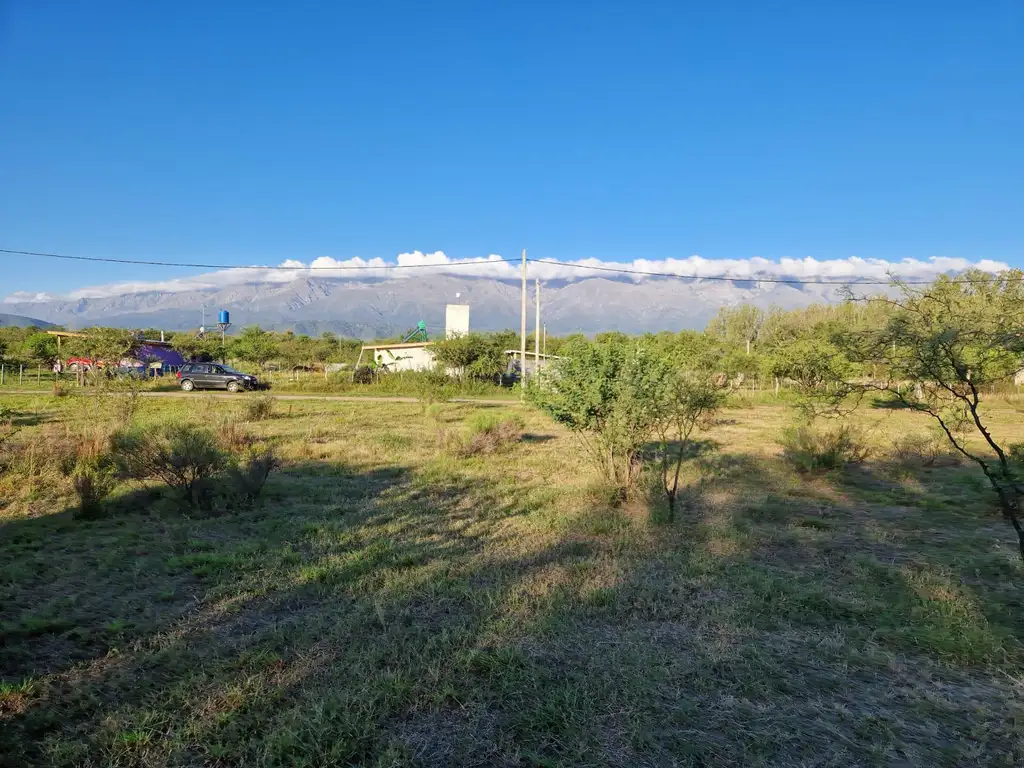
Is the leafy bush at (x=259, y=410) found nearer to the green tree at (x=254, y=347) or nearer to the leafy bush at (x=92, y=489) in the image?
the leafy bush at (x=92, y=489)

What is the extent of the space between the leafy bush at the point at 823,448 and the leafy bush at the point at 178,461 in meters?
10.4

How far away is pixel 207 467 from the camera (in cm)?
786

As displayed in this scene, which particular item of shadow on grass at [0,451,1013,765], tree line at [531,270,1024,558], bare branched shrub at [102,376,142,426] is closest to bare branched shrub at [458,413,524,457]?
tree line at [531,270,1024,558]

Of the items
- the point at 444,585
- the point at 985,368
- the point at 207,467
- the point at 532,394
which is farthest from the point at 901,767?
the point at 207,467

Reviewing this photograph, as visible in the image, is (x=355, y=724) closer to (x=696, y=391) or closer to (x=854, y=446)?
(x=696, y=391)

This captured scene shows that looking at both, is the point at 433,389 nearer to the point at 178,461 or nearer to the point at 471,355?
the point at 471,355

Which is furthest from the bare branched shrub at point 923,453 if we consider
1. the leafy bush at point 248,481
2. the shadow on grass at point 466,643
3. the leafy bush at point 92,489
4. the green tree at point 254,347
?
the green tree at point 254,347

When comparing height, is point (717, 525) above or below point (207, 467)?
below

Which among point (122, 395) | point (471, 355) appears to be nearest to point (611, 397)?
point (122, 395)

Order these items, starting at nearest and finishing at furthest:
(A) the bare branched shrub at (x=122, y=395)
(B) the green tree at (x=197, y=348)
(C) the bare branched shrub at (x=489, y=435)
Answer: (A) the bare branched shrub at (x=122, y=395)
(C) the bare branched shrub at (x=489, y=435)
(B) the green tree at (x=197, y=348)

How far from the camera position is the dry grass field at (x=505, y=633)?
9.61 ft

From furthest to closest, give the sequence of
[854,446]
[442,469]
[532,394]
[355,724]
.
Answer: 1. [854,446]
2. [442,469]
3. [532,394]
4. [355,724]

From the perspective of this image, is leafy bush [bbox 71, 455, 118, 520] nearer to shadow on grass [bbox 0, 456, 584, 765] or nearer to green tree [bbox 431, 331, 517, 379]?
shadow on grass [bbox 0, 456, 584, 765]

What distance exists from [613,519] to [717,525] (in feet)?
4.19
